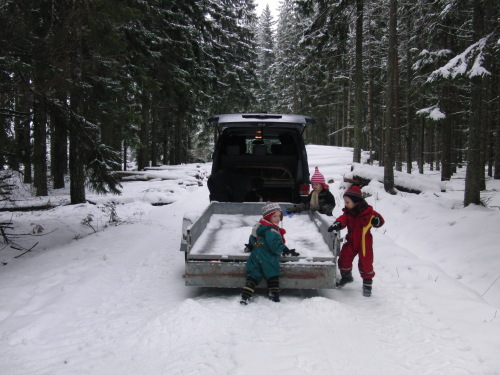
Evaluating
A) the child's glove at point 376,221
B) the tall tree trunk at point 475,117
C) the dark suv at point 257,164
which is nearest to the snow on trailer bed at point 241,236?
the dark suv at point 257,164

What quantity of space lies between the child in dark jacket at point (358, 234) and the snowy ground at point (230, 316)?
0.85ft

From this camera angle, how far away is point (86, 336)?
141 inches

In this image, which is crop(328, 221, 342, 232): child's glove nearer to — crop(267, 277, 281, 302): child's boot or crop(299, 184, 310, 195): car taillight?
crop(267, 277, 281, 302): child's boot

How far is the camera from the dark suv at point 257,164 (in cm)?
655

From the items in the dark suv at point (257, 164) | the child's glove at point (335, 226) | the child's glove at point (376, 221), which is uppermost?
the dark suv at point (257, 164)

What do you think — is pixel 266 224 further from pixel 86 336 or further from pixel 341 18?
pixel 341 18

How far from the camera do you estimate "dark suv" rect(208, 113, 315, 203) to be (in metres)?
6.55

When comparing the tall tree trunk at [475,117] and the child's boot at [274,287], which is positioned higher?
the tall tree trunk at [475,117]

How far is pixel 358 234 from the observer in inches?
190

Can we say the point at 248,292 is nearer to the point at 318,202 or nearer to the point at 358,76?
the point at 318,202

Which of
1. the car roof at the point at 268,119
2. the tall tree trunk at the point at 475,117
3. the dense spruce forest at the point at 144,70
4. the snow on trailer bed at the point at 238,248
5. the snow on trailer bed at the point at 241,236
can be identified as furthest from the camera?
the tall tree trunk at the point at 475,117

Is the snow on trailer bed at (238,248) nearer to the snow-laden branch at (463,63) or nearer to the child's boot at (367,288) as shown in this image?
the child's boot at (367,288)

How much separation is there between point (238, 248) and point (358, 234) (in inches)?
66.0

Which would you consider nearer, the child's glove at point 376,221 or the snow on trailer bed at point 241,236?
the child's glove at point 376,221
